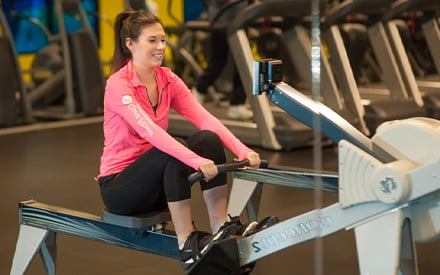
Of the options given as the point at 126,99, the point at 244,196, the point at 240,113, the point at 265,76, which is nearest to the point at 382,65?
the point at 240,113

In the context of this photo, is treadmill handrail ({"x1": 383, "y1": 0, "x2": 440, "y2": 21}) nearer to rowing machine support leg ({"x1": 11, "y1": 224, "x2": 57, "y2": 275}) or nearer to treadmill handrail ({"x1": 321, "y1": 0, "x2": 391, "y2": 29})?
treadmill handrail ({"x1": 321, "y1": 0, "x2": 391, "y2": 29})

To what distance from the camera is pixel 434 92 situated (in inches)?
235

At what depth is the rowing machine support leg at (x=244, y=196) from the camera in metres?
3.13

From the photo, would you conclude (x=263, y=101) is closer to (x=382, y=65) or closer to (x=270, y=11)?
(x=270, y=11)

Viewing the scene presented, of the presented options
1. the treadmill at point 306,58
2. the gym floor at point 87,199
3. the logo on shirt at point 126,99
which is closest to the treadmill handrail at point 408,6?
the treadmill at point 306,58

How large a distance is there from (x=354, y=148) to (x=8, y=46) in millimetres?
4537

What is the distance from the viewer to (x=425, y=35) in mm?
6016

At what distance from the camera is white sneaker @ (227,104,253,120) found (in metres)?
5.87

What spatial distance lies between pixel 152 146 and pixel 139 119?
15 centimetres

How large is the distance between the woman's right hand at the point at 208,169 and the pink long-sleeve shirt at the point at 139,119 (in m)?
0.10

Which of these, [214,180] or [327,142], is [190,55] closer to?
[327,142]

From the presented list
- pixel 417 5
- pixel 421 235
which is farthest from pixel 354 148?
pixel 417 5

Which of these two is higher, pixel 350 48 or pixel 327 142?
pixel 350 48

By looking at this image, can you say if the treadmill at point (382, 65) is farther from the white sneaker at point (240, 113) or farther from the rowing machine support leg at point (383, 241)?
the rowing machine support leg at point (383, 241)
